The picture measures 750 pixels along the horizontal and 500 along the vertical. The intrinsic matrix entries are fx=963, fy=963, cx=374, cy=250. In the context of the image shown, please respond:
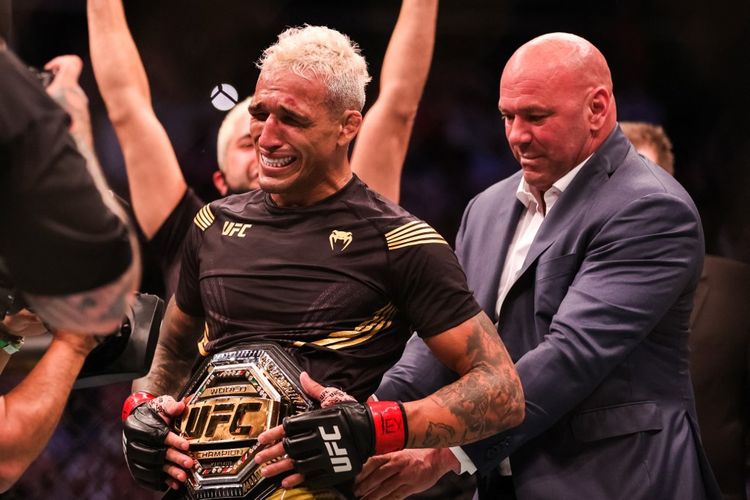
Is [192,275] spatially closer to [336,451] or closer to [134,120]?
[336,451]

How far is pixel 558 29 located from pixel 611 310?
145 centimetres

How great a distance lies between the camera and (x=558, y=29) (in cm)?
307

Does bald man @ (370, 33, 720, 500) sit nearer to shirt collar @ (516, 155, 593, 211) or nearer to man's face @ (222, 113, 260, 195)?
shirt collar @ (516, 155, 593, 211)

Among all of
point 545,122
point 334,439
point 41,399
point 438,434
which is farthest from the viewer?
point 545,122

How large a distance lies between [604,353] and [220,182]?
1.51m

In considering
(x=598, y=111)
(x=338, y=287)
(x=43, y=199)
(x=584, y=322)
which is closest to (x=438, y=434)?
(x=338, y=287)

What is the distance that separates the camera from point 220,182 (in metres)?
2.98

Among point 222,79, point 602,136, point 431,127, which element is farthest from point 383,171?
point 602,136

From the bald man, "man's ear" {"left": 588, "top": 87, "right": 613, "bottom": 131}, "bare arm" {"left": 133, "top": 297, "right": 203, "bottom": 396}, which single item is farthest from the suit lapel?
"bare arm" {"left": 133, "top": 297, "right": 203, "bottom": 396}

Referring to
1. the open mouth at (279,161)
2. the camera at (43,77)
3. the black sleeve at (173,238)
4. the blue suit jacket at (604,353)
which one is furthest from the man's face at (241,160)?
the open mouth at (279,161)

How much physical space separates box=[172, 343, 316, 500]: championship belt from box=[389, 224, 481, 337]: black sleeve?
23 cm

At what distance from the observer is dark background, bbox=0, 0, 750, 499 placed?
3.01 meters

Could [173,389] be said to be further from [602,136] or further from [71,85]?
[71,85]

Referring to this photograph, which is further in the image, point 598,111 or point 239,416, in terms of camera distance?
point 598,111
